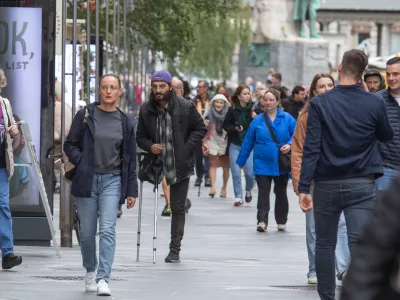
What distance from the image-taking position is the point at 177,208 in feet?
43.2

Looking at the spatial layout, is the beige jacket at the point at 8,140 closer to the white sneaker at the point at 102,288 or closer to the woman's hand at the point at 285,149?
the white sneaker at the point at 102,288

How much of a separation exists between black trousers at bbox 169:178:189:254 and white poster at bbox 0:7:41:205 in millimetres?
1485

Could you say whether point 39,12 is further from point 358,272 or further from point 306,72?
point 306,72

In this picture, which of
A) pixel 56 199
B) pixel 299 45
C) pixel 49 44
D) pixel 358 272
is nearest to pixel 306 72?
pixel 299 45

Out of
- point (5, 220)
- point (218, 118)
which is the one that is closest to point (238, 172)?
point (218, 118)

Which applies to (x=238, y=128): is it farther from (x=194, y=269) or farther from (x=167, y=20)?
(x=194, y=269)

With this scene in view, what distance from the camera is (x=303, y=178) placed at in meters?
8.79

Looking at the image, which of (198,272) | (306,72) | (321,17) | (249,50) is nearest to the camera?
(198,272)

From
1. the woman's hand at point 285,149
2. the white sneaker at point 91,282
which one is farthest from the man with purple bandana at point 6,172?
the woman's hand at point 285,149

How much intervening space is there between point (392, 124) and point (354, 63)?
1477 millimetres

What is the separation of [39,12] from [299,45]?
125ft

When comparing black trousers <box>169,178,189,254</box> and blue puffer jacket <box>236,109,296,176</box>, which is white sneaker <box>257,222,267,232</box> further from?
black trousers <box>169,178,189,254</box>

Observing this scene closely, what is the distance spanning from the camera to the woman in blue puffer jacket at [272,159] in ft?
55.9

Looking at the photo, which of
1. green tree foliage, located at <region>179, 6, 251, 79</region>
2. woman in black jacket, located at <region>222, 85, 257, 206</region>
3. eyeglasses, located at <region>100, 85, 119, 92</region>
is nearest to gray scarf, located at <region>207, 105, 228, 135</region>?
woman in black jacket, located at <region>222, 85, 257, 206</region>
